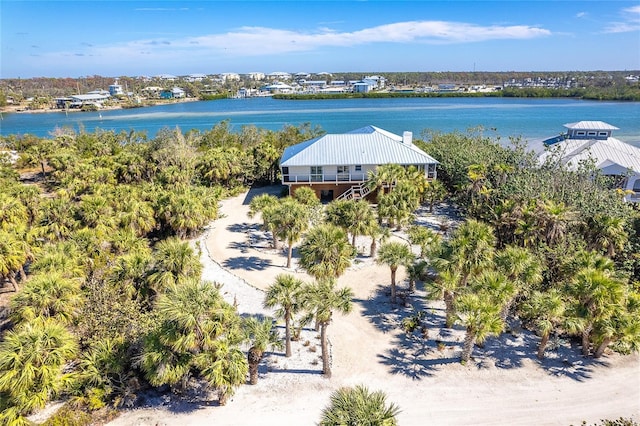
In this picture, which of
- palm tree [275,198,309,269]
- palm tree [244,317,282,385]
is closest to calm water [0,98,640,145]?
palm tree [275,198,309,269]

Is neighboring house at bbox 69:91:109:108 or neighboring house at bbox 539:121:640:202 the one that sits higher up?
neighboring house at bbox 69:91:109:108

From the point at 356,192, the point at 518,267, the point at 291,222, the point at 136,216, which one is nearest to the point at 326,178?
the point at 356,192

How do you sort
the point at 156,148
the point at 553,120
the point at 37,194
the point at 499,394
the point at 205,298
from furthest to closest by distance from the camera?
the point at 553,120 < the point at 156,148 < the point at 37,194 < the point at 499,394 < the point at 205,298

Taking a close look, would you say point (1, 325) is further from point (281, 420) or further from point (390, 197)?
point (390, 197)

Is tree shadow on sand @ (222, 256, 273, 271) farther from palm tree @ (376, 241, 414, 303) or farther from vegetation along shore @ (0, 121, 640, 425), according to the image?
palm tree @ (376, 241, 414, 303)

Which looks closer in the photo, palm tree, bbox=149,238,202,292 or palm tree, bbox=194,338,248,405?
palm tree, bbox=194,338,248,405

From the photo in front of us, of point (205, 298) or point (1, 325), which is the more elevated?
point (205, 298)

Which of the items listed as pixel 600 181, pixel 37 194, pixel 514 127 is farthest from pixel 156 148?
pixel 514 127

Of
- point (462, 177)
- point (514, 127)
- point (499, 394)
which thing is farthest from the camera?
point (514, 127)
